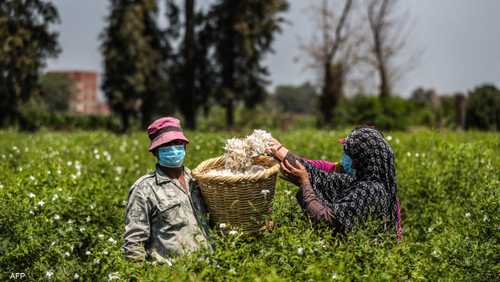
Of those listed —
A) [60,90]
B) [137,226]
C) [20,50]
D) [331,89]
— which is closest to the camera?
[137,226]

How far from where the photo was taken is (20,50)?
29.5m

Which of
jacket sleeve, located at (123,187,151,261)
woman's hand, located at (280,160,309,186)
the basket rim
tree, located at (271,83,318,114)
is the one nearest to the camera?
the basket rim

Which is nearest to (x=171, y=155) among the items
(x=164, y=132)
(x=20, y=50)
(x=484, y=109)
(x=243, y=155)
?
(x=164, y=132)

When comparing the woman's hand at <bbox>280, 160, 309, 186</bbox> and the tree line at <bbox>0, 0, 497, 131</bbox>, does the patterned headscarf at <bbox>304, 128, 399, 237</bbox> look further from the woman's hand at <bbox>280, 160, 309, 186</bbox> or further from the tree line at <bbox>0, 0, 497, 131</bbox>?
the tree line at <bbox>0, 0, 497, 131</bbox>

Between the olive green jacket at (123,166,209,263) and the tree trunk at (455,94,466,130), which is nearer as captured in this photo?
the olive green jacket at (123,166,209,263)

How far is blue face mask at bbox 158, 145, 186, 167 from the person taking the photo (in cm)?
379

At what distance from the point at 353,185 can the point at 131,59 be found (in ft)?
94.8

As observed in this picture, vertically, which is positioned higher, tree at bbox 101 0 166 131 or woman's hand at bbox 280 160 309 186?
tree at bbox 101 0 166 131

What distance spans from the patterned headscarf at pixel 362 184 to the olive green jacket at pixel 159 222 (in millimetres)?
897

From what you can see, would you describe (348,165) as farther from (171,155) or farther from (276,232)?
(171,155)

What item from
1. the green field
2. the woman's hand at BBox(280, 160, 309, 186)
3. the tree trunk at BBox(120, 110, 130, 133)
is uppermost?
the woman's hand at BBox(280, 160, 309, 186)

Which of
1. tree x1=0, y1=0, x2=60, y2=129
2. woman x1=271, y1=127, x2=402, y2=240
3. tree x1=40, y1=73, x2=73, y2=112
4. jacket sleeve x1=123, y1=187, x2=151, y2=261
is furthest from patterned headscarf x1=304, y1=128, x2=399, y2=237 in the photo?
tree x1=40, y1=73, x2=73, y2=112

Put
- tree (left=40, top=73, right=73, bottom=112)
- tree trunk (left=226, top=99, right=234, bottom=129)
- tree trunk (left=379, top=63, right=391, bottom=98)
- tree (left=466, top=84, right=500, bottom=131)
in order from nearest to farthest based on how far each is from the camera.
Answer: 1. tree (left=466, top=84, right=500, bottom=131)
2. tree trunk (left=226, top=99, right=234, bottom=129)
3. tree trunk (left=379, top=63, right=391, bottom=98)
4. tree (left=40, top=73, right=73, bottom=112)

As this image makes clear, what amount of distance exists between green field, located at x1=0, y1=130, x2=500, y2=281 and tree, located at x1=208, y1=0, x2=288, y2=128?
23289 mm
